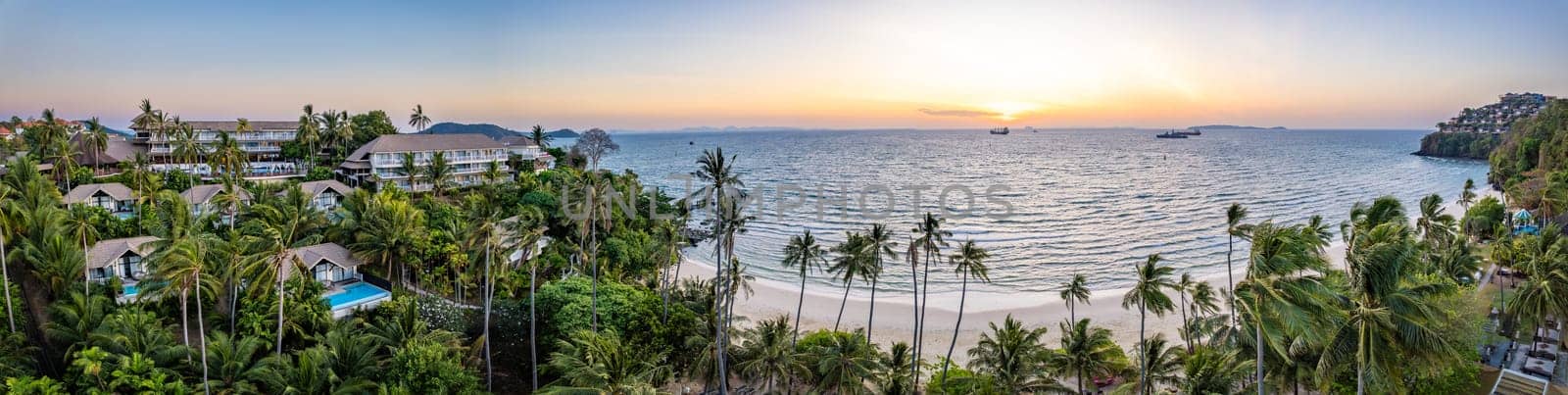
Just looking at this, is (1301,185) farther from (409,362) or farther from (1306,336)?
(409,362)

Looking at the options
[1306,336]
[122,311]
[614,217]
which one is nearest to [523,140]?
[614,217]

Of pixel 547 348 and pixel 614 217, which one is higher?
pixel 614 217

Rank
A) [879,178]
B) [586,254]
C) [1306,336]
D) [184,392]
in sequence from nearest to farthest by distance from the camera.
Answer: [1306,336] → [184,392] → [586,254] → [879,178]

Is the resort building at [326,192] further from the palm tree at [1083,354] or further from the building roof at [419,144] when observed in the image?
the palm tree at [1083,354]

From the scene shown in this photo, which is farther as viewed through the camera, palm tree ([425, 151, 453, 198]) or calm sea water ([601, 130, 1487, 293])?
calm sea water ([601, 130, 1487, 293])

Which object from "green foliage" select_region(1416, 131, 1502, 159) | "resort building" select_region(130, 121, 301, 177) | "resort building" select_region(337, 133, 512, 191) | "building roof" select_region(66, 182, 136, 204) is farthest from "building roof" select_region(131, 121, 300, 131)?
"green foliage" select_region(1416, 131, 1502, 159)

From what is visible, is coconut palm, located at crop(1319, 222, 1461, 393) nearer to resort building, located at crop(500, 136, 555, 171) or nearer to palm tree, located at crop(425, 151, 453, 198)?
palm tree, located at crop(425, 151, 453, 198)

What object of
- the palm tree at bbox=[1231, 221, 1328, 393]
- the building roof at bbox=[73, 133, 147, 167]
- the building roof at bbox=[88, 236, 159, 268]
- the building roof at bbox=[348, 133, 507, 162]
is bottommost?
the building roof at bbox=[88, 236, 159, 268]

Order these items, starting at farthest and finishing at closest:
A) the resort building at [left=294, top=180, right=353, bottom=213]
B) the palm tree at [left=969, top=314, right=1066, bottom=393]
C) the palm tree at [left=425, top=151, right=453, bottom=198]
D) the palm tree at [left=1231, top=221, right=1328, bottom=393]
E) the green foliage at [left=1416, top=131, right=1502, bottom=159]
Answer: the green foliage at [left=1416, top=131, right=1502, bottom=159]
the palm tree at [left=425, top=151, right=453, bottom=198]
the resort building at [left=294, top=180, right=353, bottom=213]
the palm tree at [left=969, top=314, right=1066, bottom=393]
the palm tree at [left=1231, top=221, right=1328, bottom=393]
